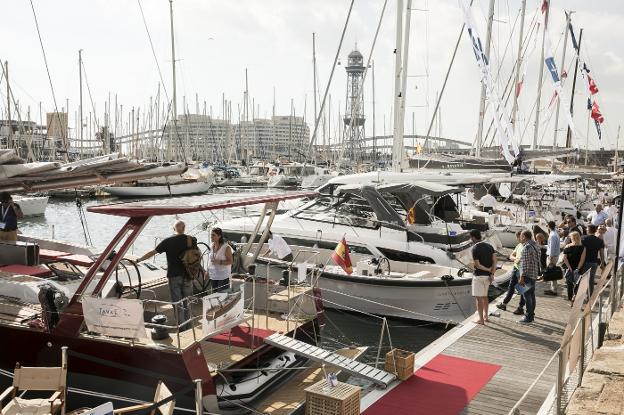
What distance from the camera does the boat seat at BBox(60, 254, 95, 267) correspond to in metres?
12.4

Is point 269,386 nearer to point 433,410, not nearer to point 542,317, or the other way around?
point 433,410

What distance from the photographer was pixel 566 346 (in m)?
6.59

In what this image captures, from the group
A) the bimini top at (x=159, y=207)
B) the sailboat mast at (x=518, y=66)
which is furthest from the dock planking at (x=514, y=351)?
the sailboat mast at (x=518, y=66)

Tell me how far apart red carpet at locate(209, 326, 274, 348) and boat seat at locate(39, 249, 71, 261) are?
194 inches

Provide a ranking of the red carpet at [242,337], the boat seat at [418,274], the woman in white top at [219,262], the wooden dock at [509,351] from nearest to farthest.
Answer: the wooden dock at [509,351], the red carpet at [242,337], the woman in white top at [219,262], the boat seat at [418,274]

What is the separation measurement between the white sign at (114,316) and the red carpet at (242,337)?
1740mm

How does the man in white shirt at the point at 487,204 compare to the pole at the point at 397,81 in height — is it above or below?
below

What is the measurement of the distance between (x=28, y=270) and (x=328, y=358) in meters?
5.90

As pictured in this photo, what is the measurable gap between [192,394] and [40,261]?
602 cm

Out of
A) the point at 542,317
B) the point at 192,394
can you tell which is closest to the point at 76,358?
the point at 192,394

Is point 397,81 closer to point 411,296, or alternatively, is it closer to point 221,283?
point 411,296

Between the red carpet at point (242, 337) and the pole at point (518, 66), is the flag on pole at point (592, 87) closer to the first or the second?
the pole at point (518, 66)

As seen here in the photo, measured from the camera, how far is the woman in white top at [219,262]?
10266 mm

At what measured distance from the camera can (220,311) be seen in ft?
27.9
